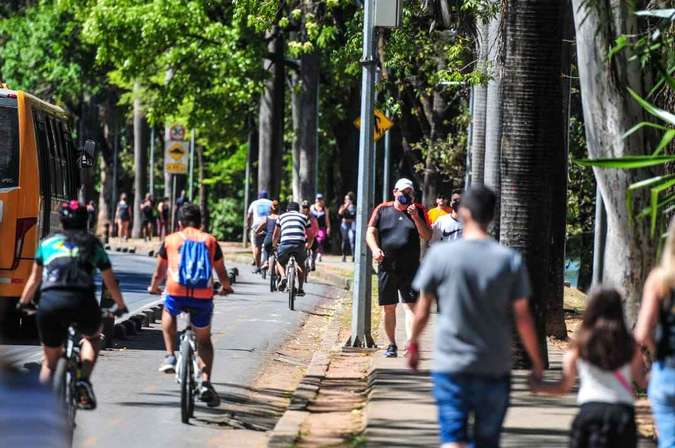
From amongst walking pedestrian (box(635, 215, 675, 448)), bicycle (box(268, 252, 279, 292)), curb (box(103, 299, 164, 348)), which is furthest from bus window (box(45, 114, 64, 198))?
walking pedestrian (box(635, 215, 675, 448))

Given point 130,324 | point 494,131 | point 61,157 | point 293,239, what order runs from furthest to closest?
point 293,239, point 494,131, point 61,157, point 130,324

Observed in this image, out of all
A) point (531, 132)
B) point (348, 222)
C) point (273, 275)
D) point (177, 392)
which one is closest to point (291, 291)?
point (273, 275)

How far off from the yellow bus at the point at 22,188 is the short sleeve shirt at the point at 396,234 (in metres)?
3.83

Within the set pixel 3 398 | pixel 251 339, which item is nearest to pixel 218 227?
pixel 251 339

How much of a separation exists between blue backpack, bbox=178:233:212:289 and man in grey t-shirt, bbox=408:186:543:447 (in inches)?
173

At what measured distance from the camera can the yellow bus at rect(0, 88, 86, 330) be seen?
17312mm

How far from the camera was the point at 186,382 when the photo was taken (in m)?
11.6

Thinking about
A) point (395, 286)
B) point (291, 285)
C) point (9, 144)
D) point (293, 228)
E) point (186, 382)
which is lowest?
point (291, 285)

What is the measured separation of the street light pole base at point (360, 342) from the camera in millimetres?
17422

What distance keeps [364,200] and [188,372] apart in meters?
6.38

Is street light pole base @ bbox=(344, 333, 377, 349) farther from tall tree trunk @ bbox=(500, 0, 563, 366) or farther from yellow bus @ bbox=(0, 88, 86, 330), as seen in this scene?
yellow bus @ bbox=(0, 88, 86, 330)

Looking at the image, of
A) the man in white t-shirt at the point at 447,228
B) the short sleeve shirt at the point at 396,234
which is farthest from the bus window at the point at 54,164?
the man in white t-shirt at the point at 447,228

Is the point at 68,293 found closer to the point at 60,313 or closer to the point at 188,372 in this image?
the point at 60,313

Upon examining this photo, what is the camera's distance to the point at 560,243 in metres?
20.9
